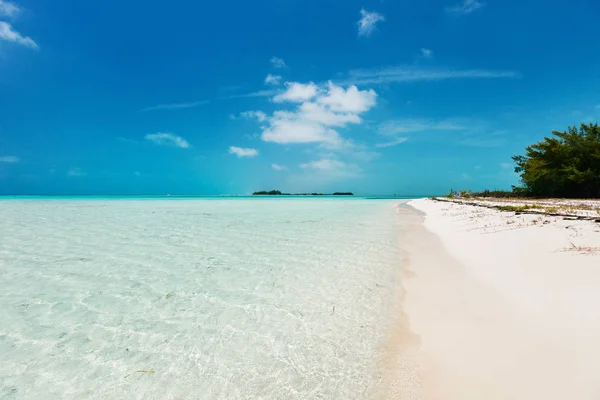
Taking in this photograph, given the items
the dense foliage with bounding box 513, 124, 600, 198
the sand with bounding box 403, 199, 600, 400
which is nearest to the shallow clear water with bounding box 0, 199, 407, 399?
the sand with bounding box 403, 199, 600, 400

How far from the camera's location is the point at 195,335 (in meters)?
3.30

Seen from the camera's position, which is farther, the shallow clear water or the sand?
the shallow clear water

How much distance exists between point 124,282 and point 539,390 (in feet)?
18.4

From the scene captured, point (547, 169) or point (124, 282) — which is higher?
point (547, 169)

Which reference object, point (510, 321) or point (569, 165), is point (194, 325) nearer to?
point (510, 321)

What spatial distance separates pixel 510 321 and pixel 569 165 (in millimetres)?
36539

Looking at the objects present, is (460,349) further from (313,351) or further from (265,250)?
(265,250)

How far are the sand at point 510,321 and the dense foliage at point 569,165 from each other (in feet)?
102

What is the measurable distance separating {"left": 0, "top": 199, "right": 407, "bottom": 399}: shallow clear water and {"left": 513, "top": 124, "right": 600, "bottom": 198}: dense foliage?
33.4 meters

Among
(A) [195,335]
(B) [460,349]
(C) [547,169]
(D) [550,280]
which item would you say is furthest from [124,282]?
(C) [547,169]

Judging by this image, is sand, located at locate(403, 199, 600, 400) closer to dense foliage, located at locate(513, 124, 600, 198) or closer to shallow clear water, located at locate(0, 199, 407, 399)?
shallow clear water, located at locate(0, 199, 407, 399)

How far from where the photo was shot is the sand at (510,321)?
7.33 ft

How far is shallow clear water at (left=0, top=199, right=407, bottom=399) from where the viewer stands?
2451 millimetres

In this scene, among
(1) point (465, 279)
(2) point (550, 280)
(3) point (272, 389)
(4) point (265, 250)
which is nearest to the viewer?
(3) point (272, 389)
